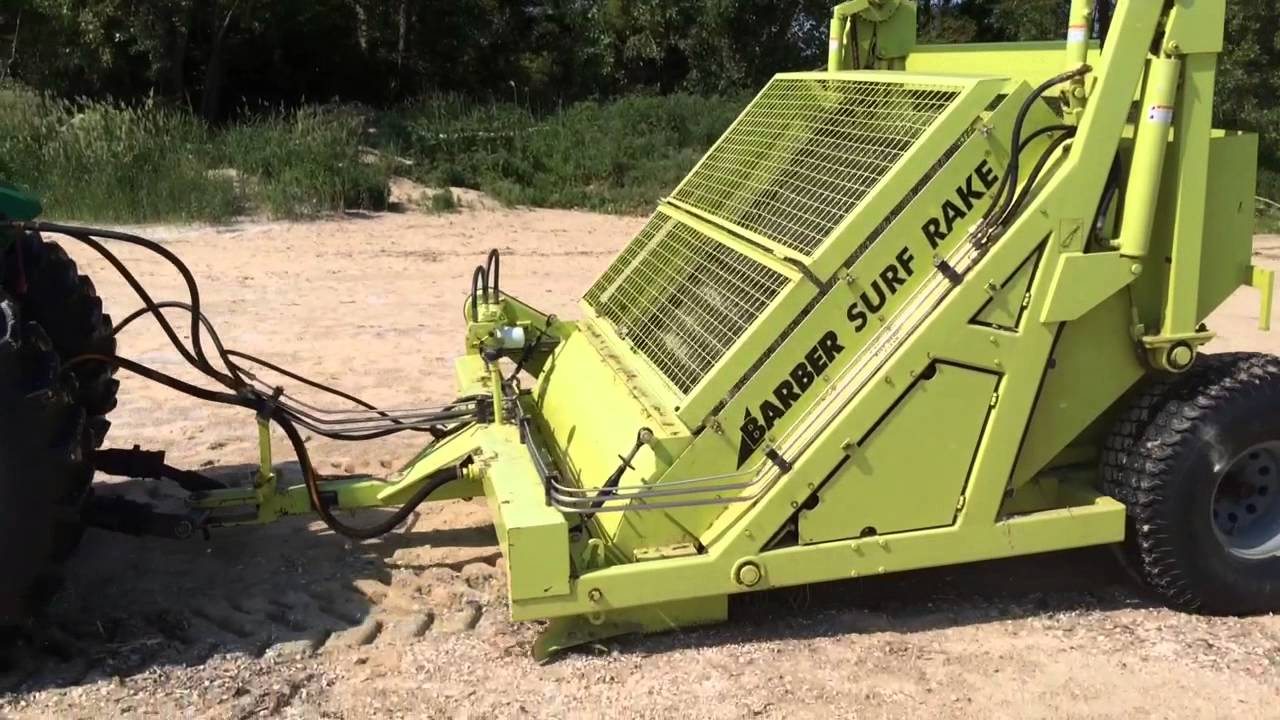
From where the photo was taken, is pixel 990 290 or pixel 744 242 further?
pixel 744 242

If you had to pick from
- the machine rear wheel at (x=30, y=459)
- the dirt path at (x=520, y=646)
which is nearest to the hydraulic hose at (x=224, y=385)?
the dirt path at (x=520, y=646)

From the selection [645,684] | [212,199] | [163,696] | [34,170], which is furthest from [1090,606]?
[34,170]

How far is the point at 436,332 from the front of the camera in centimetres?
806

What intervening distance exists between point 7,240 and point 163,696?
1.47 metres

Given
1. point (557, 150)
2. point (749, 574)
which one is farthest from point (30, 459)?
point (557, 150)

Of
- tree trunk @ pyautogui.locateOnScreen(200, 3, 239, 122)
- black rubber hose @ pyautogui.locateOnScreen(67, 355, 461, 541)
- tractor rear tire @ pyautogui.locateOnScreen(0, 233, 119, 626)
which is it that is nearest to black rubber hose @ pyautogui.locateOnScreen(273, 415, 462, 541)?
black rubber hose @ pyautogui.locateOnScreen(67, 355, 461, 541)

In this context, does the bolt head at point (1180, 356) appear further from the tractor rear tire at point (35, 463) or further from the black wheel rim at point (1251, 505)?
the tractor rear tire at point (35, 463)

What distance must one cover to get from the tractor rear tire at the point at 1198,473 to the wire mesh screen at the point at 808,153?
48.9 inches

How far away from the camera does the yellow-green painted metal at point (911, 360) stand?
12.1ft

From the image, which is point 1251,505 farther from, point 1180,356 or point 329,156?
point 329,156

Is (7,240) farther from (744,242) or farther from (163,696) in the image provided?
(744,242)

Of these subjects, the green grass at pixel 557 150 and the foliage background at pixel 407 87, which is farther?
the green grass at pixel 557 150

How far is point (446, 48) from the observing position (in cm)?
2416

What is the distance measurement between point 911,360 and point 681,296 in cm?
97
